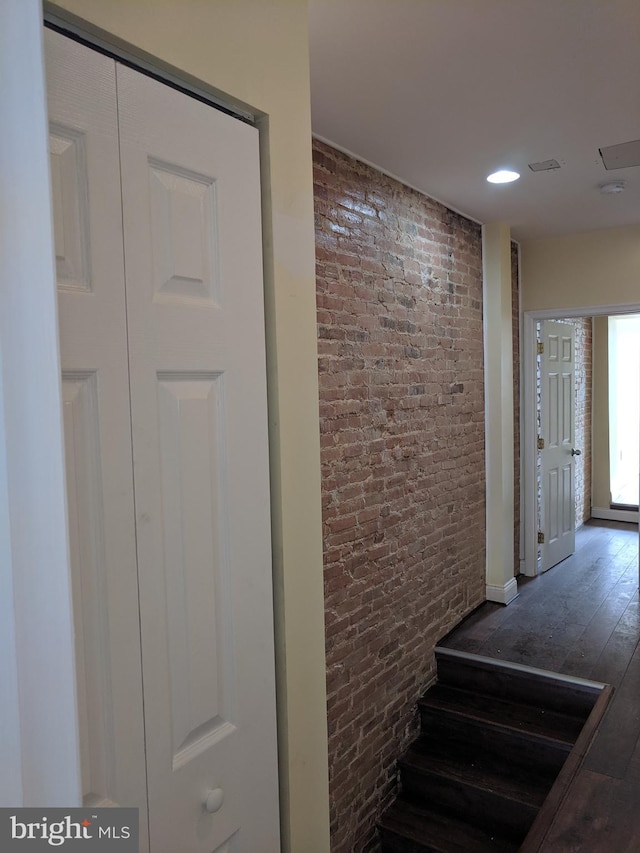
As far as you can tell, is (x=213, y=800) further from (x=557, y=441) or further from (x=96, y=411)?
(x=557, y=441)

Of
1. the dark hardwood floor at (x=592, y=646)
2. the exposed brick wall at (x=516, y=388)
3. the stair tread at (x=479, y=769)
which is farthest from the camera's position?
the exposed brick wall at (x=516, y=388)

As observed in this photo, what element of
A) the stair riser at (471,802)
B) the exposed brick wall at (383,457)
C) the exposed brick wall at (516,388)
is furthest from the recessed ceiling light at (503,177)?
the stair riser at (471,802)

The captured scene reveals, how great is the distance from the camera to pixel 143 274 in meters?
0.90

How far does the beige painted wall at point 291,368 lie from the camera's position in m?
1.10

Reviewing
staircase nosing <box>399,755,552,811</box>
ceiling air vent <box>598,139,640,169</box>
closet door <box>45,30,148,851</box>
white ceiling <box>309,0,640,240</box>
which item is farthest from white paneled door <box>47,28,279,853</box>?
ceiling air vent <box>598,139,640,169</box>

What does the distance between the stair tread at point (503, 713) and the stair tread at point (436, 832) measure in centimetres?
49

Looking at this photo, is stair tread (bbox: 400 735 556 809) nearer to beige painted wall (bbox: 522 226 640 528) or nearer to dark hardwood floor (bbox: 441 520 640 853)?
dark hardwood floor (bbox: 441 520 640 853)

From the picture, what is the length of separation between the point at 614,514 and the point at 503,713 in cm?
407

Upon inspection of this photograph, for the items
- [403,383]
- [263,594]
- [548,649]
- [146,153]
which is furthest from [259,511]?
[548,649]

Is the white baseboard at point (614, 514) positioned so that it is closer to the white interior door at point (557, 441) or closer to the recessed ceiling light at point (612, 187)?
the white interior door at point (557, 441)

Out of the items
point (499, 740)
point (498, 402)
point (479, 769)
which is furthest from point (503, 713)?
point (498, 402)

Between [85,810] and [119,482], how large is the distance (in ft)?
1.42

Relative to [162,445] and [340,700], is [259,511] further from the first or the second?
[340,700]

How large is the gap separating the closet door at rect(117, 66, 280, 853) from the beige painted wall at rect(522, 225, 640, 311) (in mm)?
3932
